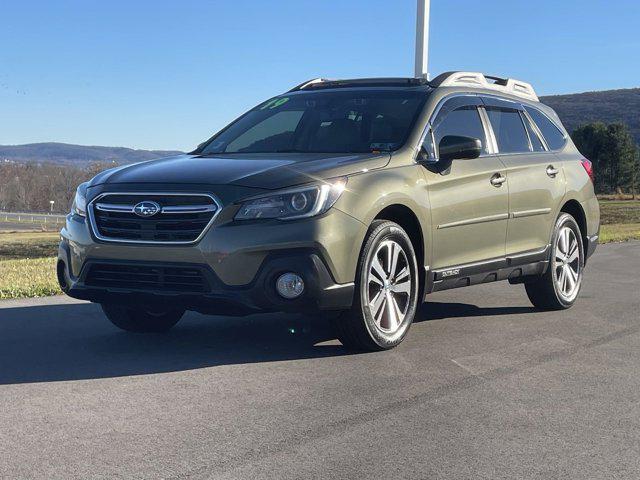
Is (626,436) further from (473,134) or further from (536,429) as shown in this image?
(473,134)

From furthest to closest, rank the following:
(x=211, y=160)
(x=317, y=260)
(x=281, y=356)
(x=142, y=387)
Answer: (x=211, y=160) → (x=281, y=356) → (x=317, y=260) → (x=142, y=387)

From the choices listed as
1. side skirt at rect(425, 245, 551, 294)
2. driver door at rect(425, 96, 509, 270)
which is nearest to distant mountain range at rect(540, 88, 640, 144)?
side skirt at rect(425, 245, 551, 294)

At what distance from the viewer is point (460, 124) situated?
22.9ft

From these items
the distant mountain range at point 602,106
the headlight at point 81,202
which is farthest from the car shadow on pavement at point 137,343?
the distant mountain range at point 602,106

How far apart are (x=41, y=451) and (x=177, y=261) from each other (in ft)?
5.97

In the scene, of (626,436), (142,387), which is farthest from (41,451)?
(626,436)

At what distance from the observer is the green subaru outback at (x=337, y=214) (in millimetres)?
5328

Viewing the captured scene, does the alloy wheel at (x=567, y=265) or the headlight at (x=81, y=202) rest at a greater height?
the headlight at (x=81, y=202)

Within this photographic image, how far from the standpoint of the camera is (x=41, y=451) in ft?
12.3

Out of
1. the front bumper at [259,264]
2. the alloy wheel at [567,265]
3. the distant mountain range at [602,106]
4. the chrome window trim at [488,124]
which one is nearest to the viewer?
the front bumper at [259,264]

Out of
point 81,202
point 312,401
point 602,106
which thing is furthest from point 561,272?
point 602,106

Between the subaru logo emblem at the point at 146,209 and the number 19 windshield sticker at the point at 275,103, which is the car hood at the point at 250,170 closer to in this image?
the subaru logo emblem at the point at 146,209

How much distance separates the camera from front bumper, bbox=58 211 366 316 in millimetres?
5281

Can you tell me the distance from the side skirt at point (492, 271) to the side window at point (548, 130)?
1.14 m
